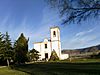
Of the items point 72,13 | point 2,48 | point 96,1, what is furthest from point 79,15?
point 2,48

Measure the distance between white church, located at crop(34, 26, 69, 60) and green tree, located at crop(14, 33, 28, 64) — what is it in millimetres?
10449

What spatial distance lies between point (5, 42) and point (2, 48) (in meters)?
2.94

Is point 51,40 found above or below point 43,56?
above

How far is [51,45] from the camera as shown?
278 feet

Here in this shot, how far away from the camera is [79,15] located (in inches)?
695

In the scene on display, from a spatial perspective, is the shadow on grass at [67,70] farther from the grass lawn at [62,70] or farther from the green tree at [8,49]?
the green tree at [8,49]

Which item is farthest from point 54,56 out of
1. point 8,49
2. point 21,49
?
point 8,49

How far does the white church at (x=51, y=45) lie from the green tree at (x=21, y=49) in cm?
1045

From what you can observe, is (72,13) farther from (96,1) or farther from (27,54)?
(27,54)

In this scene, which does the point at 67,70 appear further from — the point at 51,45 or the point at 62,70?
the point at 51,45

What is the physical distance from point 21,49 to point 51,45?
642 inches

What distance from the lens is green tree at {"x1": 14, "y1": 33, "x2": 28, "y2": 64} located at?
68.1 metres

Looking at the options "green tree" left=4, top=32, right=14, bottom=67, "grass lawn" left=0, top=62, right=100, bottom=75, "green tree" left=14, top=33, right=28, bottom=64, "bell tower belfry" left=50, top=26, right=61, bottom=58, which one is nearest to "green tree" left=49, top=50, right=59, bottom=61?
"bell tower belfry" left=50, top=26, right=61, bottom=58

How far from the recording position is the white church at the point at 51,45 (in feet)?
274
